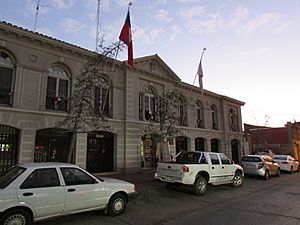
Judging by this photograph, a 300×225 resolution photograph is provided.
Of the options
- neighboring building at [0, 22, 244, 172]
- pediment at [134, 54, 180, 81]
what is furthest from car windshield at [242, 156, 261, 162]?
pediment at [134, 54, 180, 81]

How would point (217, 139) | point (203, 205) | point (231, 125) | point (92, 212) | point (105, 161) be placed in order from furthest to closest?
point (231, 125) → point (217, 139) → point (105, 161) → point (203, 205) → point (92, 212)

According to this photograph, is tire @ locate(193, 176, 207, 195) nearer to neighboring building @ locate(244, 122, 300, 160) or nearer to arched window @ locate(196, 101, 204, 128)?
arched window @ locate(196, 101, 204, 128)

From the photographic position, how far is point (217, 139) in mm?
25531

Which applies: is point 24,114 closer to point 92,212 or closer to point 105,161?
point 105,161

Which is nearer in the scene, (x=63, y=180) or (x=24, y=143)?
(x=63, y=180)

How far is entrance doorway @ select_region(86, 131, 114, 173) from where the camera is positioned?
49.9ft

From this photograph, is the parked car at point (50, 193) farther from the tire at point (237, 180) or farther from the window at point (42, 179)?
the tire at point (237, 180)

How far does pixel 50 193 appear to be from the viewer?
584cm

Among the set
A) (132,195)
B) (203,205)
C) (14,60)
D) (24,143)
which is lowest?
(203,205)

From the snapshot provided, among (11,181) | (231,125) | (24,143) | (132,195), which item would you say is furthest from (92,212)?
(231,125)

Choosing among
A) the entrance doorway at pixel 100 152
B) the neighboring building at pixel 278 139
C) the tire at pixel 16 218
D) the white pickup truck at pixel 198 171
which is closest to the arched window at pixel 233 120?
the neighboring building at pixel 278 139

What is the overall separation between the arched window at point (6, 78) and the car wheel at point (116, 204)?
815cm

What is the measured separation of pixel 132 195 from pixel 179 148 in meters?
14.3

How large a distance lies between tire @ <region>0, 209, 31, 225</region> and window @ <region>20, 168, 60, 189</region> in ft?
1.76
